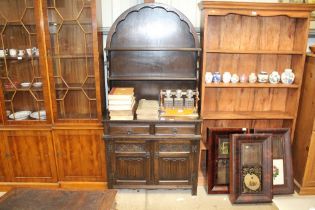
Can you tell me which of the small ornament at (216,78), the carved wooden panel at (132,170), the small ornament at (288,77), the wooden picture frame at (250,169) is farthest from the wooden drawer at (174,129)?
the small ornament at (288,77)

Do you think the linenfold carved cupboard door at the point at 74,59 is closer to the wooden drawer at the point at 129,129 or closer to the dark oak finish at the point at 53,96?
the dark oak finish at the point at 53,96

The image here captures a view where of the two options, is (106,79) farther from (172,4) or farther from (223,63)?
(223,63)

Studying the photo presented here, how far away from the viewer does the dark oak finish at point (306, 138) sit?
268cm

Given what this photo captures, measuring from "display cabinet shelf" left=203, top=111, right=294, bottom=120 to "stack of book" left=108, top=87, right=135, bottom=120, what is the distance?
2.66ft

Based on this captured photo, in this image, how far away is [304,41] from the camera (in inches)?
104

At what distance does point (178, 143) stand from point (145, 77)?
2.47 ft

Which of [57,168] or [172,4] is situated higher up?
[172,4]

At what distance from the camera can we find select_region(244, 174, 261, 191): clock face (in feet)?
8.86

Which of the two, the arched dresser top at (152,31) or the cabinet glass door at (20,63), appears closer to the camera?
the cabinet glass door at (20,63)

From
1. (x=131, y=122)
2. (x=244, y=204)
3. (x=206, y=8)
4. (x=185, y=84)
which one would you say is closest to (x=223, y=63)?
(x=185, y=84)

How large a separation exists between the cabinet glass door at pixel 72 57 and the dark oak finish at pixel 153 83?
9.4 inches

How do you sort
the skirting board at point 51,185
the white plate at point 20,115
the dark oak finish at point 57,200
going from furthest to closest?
the skirting board at point 51,185
the white plate at point 20,115
the dark oak finish at point 57,200

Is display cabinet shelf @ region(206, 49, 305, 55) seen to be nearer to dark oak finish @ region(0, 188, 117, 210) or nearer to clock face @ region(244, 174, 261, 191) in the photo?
clock face @ region(244, 174, 261, 191)

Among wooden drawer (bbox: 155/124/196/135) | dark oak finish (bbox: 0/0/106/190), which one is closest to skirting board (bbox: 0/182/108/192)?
dark oak finish (bbox: 0/0/106/190)
